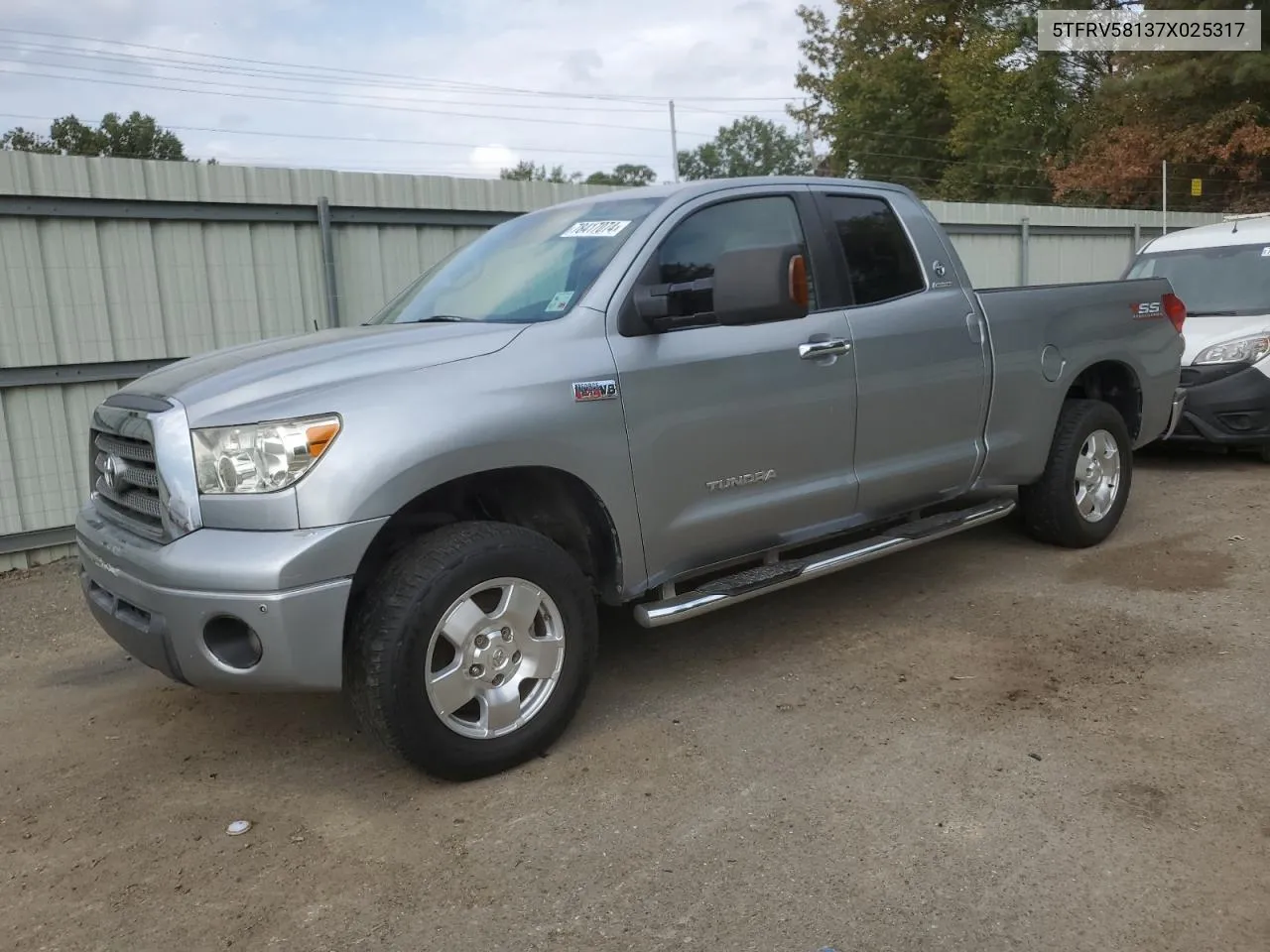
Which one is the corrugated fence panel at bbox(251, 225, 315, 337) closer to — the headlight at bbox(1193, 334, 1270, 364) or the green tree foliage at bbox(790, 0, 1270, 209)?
the headlight at bbox(1193, 334, 1270, 364)

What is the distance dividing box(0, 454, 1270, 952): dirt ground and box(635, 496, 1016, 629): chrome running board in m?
0.40

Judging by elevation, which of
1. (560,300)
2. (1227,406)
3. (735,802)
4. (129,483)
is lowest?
(735,802)

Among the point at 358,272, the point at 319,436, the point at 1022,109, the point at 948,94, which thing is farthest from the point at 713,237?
the point at 948,94

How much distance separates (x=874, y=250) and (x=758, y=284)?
1382 mm

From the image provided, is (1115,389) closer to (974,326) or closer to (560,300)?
(974,326)

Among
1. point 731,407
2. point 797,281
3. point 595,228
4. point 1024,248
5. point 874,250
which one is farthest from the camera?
point 1024,248

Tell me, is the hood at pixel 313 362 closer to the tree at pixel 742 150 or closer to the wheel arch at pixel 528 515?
the wheel arch at pixel 528 515

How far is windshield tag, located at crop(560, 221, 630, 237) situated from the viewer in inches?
155

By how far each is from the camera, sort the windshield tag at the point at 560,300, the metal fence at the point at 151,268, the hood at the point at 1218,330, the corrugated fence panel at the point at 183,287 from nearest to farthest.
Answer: the windshield tag at the point at 560,300
the metal fence at the point at 151,268
the corrugated fence panel at the point at 183,287
the hood at the point at 1218,330

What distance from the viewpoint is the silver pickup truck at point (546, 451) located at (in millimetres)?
3031

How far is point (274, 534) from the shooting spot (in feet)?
9.77

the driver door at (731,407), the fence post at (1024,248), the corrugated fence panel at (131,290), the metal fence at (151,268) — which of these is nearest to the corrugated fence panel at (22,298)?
A: the metal fence at (151,268)

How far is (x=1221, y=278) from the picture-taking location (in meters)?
8.66

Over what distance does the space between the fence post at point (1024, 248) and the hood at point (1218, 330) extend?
489 centimetres
